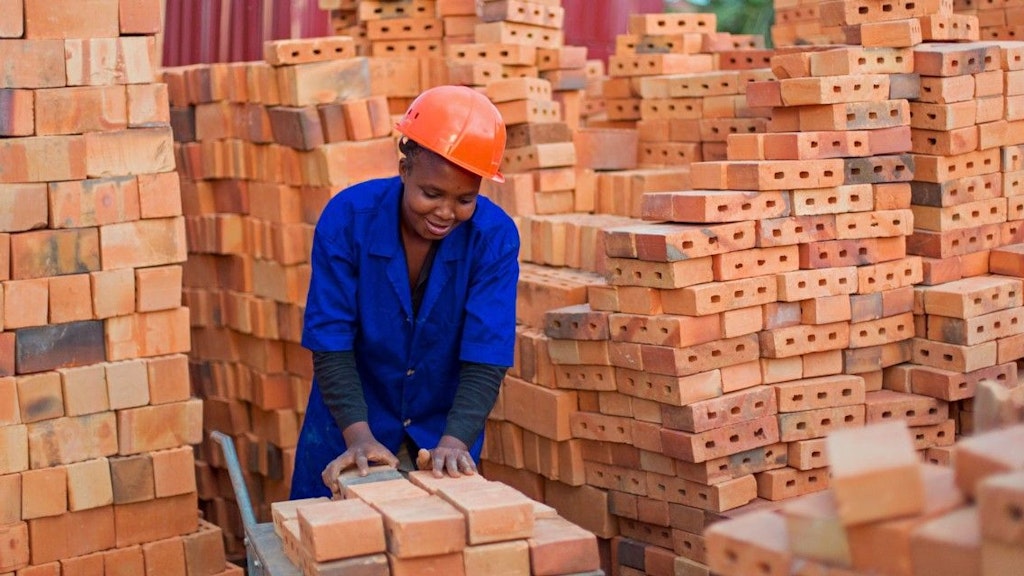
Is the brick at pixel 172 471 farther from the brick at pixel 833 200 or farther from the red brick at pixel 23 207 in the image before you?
the brick at pixel 833 200

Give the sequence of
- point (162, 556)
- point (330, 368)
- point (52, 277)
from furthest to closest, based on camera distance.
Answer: point (162, 556) → point (52, 277) → point (330, 368)

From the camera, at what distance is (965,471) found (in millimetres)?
2879

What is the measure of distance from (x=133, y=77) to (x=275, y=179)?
1689 mm

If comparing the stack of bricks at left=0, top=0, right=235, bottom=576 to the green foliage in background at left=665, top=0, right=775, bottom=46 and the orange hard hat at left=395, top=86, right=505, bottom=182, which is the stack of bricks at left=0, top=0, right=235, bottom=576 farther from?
the green foliage in background at left=665, top=0, right=775, bottom=46

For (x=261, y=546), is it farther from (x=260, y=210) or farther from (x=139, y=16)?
(x=260, y=210)

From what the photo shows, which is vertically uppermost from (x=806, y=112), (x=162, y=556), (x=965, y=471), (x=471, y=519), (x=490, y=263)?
(x=806, y=112)

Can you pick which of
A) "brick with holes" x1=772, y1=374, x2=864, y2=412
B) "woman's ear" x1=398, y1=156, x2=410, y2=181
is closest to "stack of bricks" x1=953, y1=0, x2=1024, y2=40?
"brick with holes" x1=772, y1=374, x2=864, y2=412

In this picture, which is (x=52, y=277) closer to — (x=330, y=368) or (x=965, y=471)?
(x=330, y=368)

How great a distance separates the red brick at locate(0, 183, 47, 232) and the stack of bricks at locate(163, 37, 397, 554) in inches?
65.4

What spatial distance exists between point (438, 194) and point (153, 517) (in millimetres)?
2573

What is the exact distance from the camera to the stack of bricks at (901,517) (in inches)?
104

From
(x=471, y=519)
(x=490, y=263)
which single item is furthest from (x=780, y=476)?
(x=471, y=519)

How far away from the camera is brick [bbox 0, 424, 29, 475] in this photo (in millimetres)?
5547

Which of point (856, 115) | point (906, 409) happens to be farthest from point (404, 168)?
point (906, 409)
